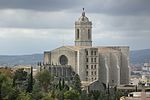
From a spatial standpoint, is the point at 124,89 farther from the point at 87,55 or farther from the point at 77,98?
the point at 77,98

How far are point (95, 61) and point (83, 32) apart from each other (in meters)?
13.2

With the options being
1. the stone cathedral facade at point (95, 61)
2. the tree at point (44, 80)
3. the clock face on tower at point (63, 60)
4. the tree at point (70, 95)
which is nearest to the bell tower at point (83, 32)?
the stone cathedral facade at point (95, 61)

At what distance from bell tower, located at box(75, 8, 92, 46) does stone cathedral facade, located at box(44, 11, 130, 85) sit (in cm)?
405

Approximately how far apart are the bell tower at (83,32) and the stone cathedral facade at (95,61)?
13.3 ft

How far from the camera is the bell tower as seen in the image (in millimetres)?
142250

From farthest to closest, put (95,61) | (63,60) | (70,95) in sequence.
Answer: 1. (63,60)
2. (95,61)
3. (70,95)

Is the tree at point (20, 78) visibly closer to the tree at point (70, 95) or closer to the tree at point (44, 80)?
the tree at point (44, 80)

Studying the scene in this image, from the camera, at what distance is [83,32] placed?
142m

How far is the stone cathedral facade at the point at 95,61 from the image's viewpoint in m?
130

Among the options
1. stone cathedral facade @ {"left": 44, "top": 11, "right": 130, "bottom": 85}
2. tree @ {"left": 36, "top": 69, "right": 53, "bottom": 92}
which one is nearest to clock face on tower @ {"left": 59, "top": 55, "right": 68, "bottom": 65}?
stone cathedral facade @ {"left": 44, "top": 11, "right": 130, "bottom": 85}

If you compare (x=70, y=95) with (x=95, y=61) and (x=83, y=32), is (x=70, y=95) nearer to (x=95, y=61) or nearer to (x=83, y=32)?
(x=95, y=61)

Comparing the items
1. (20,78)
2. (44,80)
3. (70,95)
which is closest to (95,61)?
(20,78)

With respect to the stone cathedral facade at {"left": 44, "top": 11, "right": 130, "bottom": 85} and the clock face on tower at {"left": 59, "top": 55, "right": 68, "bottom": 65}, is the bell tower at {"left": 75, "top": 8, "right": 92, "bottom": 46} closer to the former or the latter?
the stone cathedral facade at {"left": 44, "top": 11, "right": 130, "bottom": 85}

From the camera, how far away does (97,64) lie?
5133 inches
